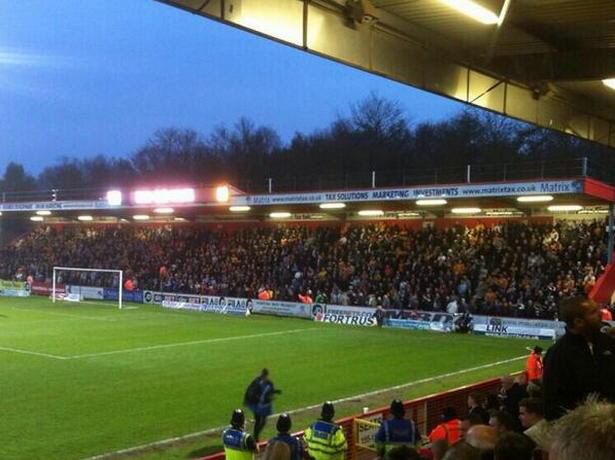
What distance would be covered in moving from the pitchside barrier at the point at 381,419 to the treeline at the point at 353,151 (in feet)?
102

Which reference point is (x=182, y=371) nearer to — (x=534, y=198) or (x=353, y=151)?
(x=534, y=198)

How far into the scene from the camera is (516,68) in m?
10.4

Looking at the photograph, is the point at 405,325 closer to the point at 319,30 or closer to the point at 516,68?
the point at 516,68

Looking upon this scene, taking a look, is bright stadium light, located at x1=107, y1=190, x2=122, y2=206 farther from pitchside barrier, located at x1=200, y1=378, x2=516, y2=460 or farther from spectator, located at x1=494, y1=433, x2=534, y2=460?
spectator, located at x1=494, y1=433, x2=534, y2=460

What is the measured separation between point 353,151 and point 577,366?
6098cm

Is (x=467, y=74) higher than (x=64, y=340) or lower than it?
higher

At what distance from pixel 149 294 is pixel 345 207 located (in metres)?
14.0

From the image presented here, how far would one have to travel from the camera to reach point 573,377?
4.10 metres

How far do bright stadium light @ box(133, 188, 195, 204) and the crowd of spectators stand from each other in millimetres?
5451

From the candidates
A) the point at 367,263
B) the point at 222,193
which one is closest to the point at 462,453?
the point at 367,263

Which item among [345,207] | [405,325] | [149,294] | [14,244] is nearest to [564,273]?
[405,325]

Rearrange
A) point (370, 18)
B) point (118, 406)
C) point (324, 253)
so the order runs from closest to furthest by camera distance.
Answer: point (370, 18)
point (118, 406)
point (324, 253)

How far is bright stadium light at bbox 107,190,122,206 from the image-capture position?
4255 centimetres

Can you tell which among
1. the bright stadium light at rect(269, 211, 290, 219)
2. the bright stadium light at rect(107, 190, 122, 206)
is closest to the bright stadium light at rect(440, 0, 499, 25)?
the bright stadium light at rect(269, 211, 290, 219)
